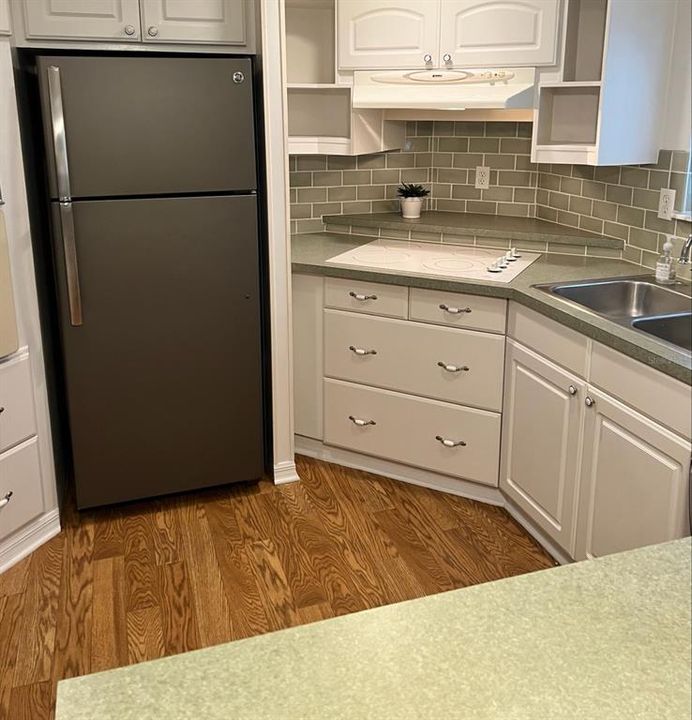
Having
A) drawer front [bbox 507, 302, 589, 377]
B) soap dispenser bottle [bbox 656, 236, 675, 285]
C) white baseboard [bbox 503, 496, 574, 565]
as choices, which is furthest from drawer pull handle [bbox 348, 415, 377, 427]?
soap dispenser bottle [bbox 656, 236, 675, 285]

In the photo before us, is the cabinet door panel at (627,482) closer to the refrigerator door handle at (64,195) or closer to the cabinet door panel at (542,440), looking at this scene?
the cabinet door panel at (542,440)

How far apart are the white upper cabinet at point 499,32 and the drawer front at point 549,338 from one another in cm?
94

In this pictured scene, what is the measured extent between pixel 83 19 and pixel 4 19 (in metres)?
0.28

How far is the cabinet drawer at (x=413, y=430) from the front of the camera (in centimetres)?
297

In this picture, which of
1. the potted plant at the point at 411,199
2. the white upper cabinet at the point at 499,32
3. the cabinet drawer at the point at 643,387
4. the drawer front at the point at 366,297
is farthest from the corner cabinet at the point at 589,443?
the potted plant at the point at 411,199

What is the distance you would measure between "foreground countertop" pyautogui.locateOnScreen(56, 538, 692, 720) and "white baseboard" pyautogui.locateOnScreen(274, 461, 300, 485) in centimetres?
234

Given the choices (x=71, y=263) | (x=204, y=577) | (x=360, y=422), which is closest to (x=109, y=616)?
(x=204, y=577)

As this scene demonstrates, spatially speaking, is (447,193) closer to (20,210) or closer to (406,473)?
(406,473)

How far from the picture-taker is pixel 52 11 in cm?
253

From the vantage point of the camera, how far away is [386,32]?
121 inches

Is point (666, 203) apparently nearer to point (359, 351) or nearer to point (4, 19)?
point (359, 351)

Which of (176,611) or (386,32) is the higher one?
(386,32)

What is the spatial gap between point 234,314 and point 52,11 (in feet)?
3.77

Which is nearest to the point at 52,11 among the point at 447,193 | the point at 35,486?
the point at 35,486
